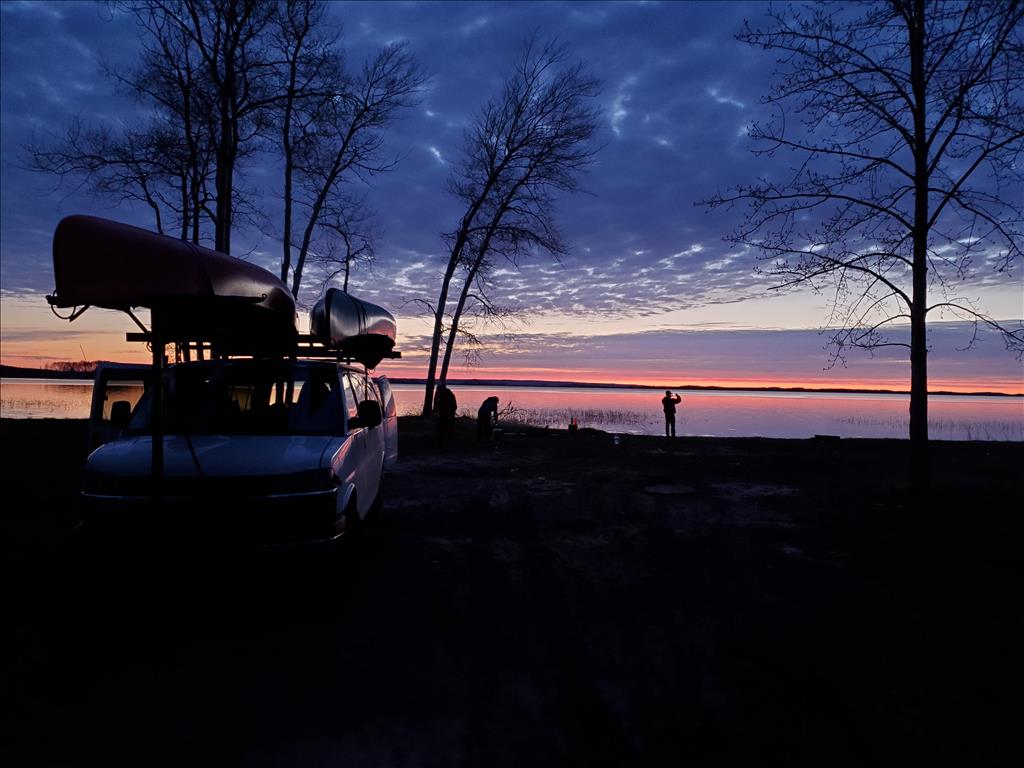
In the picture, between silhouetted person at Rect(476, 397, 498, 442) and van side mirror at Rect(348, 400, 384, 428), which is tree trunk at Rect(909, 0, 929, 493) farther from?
silhouetted person at Rect(476, 397, 498, 442)

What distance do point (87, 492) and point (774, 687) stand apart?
5642mm

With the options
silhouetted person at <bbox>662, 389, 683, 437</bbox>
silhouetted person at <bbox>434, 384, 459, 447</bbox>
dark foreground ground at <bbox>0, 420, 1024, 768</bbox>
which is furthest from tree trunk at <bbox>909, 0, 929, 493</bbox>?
silhouetted person at <bbox>434, 384, 459, 447</bbox>

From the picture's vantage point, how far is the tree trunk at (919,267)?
9.21 metres

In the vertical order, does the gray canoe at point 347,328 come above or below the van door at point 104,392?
above

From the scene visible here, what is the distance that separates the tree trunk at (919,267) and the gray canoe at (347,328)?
28.5 ft

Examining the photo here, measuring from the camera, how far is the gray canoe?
7.26m

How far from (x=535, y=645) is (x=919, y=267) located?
9.15 meters

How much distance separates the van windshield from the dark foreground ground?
139 cm

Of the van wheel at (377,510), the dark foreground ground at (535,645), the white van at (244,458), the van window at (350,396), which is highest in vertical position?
the van window at (350,396)

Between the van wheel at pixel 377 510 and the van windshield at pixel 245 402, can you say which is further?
the van wheel at pixel 377 510

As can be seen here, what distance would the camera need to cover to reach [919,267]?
9477mm

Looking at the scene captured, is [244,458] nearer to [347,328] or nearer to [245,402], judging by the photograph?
[245,402]

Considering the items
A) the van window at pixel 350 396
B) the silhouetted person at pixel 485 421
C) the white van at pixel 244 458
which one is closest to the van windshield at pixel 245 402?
the white van at pixel 244 458

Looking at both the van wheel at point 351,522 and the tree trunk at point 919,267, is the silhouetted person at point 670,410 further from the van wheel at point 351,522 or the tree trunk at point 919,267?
the van wheel at point 351,522
